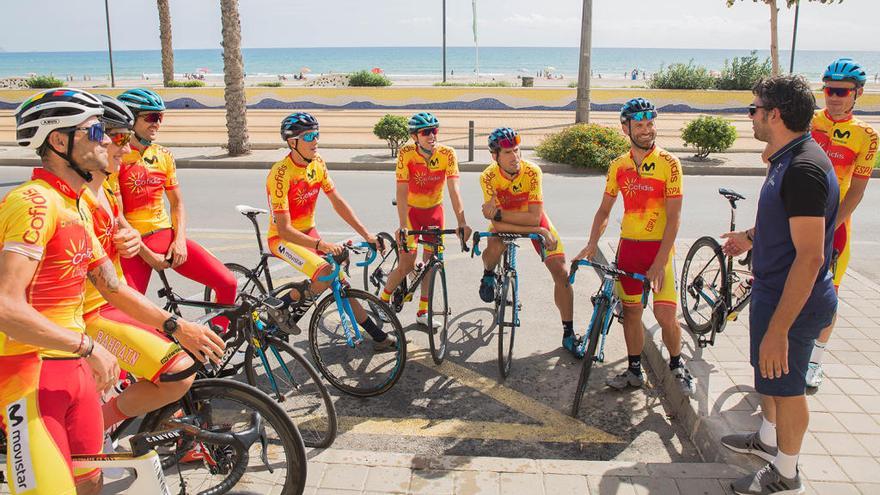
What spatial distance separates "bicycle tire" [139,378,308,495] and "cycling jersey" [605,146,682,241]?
310 centimetres

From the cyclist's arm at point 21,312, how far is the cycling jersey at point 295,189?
2.86m

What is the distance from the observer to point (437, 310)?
6.19 metres

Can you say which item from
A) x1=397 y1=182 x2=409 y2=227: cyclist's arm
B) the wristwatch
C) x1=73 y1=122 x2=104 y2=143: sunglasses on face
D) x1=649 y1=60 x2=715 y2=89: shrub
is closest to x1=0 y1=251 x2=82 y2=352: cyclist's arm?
the wristwatch

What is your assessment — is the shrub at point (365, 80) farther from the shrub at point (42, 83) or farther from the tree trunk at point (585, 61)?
the tree trunk at point (585, 61)

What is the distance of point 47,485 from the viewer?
106 inches

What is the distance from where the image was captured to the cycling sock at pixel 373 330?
19.0 feet

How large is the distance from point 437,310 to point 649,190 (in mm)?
2185

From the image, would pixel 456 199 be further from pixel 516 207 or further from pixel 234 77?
pixel 234 77

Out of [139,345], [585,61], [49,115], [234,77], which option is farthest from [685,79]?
[49,115]

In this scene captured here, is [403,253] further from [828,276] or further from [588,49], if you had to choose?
[588,49]

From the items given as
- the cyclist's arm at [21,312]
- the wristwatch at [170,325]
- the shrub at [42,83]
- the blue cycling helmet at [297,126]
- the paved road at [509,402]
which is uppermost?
the shrub at [42,83]

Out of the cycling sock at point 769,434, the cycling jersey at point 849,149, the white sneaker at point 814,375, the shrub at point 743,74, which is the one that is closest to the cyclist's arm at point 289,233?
the cycling sock at point 769,434

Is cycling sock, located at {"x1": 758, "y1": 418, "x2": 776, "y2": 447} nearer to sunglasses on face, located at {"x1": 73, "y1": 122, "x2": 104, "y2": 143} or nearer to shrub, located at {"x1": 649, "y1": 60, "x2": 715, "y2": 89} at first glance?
sunglasses on face, located at {"x1": 73, "y1": 122, "x2": 104, "y2": 143}

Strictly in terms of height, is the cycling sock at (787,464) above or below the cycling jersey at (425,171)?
below
